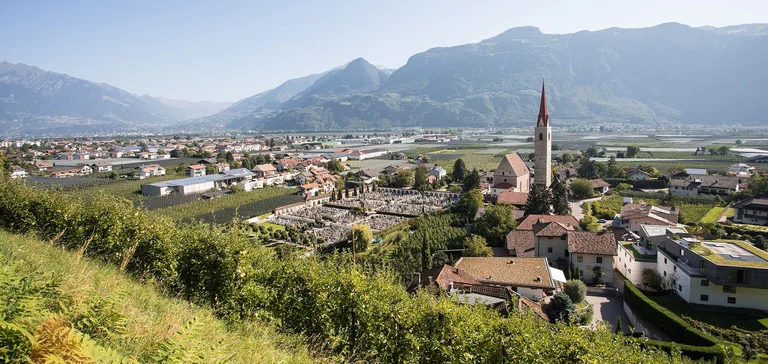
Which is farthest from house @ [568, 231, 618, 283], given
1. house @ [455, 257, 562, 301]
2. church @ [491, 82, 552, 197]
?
church @ [491, 82, 552, 197]

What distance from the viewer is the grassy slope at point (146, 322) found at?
321cm

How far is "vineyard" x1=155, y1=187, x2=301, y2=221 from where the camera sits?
102 ft

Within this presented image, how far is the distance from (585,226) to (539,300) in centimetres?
1252

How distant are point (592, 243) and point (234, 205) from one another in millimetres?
27471

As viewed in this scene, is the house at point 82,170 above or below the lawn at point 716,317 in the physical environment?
above

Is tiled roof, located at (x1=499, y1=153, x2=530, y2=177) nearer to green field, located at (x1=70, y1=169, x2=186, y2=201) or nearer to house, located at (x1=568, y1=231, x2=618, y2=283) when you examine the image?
house, located at (x1=568, y1=231, x2=618, y2=283)

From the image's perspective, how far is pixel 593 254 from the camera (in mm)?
17609

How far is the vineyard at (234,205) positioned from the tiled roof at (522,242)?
19014mm

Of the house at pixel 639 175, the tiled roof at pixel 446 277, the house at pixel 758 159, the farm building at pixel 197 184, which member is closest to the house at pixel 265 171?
the farm building at pixel 197 184

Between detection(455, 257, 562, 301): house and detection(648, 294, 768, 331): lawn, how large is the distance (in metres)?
3.80

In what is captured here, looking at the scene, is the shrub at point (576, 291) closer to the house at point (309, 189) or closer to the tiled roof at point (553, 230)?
the tiled roof at point (553, 230)

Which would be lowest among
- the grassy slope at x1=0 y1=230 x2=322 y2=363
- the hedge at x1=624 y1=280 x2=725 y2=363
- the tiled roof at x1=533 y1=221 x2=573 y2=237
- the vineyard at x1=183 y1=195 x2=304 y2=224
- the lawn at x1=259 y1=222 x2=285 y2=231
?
the lawn at x1=259 y1=222 x2=285 y2=231

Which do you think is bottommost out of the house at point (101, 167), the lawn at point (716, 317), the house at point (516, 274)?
the lawn at point (716, 317)

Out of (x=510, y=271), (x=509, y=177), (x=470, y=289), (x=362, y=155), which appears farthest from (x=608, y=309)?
(x=362, y=155)
